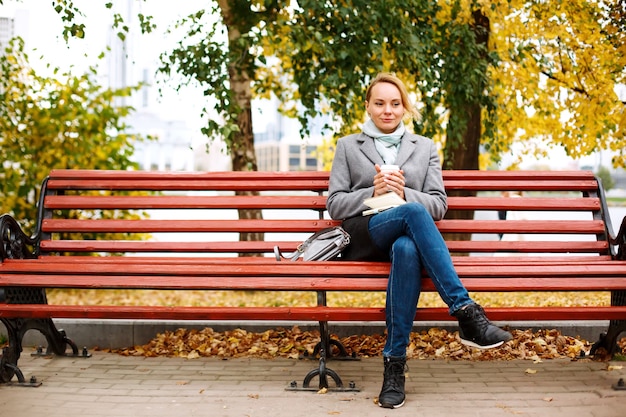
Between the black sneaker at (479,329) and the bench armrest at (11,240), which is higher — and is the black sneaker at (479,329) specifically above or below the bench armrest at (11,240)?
below

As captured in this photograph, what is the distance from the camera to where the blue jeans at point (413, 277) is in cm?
386

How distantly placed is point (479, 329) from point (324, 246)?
3.44ft

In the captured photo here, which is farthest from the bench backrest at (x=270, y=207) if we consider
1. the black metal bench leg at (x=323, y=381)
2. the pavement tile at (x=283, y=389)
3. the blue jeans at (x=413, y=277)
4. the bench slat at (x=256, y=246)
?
the black metal bench leg at (x=323, y=381)

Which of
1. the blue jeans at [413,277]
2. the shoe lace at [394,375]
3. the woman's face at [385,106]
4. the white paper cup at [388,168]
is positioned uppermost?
the woman's face at [385,106]

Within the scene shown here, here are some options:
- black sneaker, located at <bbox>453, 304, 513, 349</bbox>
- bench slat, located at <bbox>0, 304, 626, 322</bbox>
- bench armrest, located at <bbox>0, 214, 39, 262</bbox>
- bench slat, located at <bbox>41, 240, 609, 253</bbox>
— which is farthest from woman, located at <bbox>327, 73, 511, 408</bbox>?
bench armrest, located at <bbox>0, 214, 39, 262</bbox>

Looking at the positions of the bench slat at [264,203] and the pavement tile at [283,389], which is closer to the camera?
the pavement tile at [283,389]

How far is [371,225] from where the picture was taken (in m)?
4.25

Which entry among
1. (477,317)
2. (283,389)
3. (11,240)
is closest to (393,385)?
(477,317)

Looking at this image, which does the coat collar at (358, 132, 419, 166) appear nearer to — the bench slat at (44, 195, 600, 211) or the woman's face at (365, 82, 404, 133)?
the woman's face at (365, 82, 404, 133)

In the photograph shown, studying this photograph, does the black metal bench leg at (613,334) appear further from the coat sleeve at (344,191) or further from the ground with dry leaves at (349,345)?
the coat sleeve at (344,191)

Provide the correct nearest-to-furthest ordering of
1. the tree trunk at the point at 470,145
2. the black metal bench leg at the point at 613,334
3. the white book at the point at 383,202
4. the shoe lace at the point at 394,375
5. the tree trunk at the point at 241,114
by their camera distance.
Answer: the shoe lace at the point at 394,375
the white book at the point at 383,202
the black metal bench leg at the point at 613,334
the tree trunk at the point at 241,114
the tree trunk at the point at 470,145

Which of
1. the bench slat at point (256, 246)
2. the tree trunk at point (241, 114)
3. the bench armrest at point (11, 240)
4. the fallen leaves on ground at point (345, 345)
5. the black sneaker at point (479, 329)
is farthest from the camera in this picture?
the tree trunk at point (241, 114)

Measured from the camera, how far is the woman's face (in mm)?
4590

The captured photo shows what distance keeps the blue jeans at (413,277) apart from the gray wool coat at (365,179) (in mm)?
442
